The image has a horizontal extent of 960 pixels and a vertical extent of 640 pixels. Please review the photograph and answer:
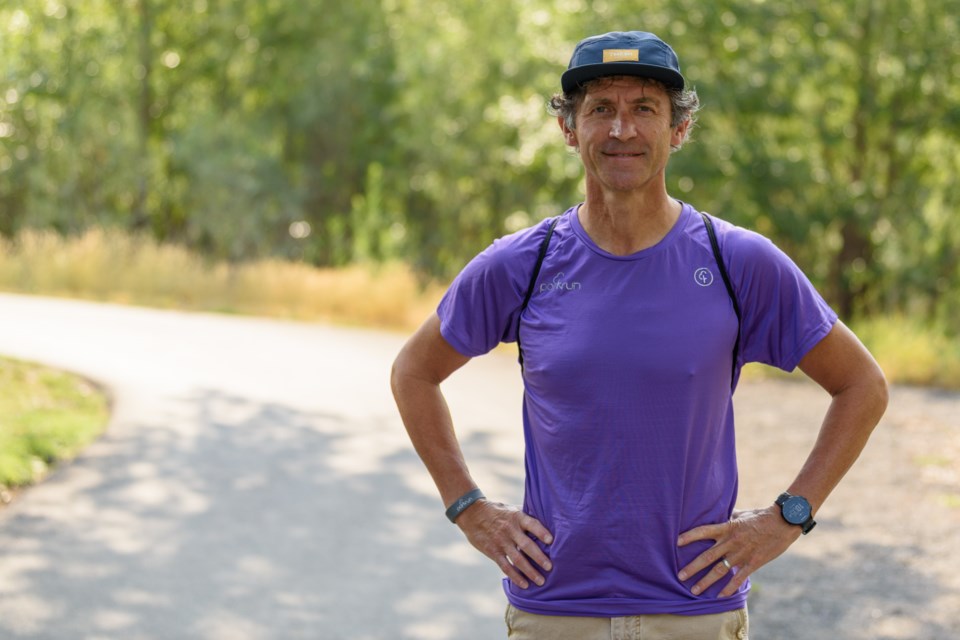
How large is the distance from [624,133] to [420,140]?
21347 millimetres

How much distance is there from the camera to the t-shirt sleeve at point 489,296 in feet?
10.4

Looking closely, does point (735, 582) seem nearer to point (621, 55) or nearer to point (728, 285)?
point (728, 285)

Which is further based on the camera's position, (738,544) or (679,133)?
(679,133)

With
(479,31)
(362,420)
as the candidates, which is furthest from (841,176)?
(362,420)

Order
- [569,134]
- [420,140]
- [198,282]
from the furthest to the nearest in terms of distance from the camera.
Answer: [420,140] < [198,282] < [569,134]

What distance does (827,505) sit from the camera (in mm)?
8617

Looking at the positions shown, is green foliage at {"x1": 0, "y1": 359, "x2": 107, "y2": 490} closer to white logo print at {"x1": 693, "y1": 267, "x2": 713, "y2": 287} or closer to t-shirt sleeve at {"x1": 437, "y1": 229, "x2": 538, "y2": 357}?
t-shirt sleeve at {"x1": 437, "y1": 229, "x2": 538, "y2": 357}

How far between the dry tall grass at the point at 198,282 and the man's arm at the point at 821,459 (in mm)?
15340

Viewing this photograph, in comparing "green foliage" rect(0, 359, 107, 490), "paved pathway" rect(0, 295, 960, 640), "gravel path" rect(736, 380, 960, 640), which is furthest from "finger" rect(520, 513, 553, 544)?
"green foliage" rect(0, 359, 107, 490)

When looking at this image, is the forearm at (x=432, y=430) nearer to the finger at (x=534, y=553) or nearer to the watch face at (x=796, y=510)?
the finger at (x=534, y=553)

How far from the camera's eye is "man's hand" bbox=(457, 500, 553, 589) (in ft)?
10.1

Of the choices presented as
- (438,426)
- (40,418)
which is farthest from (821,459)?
(40,418)

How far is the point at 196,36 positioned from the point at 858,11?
46.8 ft

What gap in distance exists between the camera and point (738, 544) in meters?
3.06
